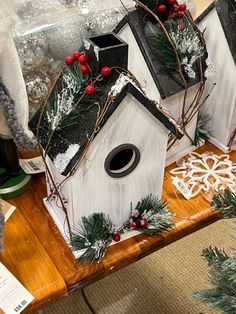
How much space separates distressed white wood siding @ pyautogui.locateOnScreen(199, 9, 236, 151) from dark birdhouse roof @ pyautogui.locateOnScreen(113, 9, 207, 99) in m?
0.17

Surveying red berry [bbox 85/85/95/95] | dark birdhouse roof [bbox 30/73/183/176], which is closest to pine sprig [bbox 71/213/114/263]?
dark birdhouse roof [bbox 30/73/183/176]

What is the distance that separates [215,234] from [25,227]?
0.94 m

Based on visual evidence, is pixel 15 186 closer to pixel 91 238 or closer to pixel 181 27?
pixel 91 238

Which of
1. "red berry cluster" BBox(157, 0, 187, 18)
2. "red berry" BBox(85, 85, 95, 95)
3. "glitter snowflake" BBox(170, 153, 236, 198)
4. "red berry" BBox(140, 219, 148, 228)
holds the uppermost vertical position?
"red berry" BBox(85, 85, 95, 95)

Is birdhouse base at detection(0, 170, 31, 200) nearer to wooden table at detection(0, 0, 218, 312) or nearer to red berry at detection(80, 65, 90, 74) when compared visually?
wooden table at detection(0, 0, 218, 312)

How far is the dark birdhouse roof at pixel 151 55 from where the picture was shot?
Answer: 903 millimetres

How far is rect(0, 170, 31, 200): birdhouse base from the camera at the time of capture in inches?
38.6

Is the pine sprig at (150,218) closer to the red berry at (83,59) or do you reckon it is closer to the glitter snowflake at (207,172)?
the glitter snowflake at (207,172)

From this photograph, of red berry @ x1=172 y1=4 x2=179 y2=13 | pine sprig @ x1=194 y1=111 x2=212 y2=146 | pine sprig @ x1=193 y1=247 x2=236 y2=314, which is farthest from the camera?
pine sprig @ x1=194 y1=111 x2=212 y2=146

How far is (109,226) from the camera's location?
866 millimetres

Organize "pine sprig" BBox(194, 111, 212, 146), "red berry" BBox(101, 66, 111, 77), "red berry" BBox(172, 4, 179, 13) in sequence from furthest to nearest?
"pine sprig" BBox(194, 111, 212, 146) → "red berry" BBox(172, 4, 179, 13) → "red berry" BBox(101, 66, 111, 77)

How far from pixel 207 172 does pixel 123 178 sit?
289 mm

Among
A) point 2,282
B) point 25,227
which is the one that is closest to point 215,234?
point 25,227

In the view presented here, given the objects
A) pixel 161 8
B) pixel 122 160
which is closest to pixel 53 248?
pixel 122 160
